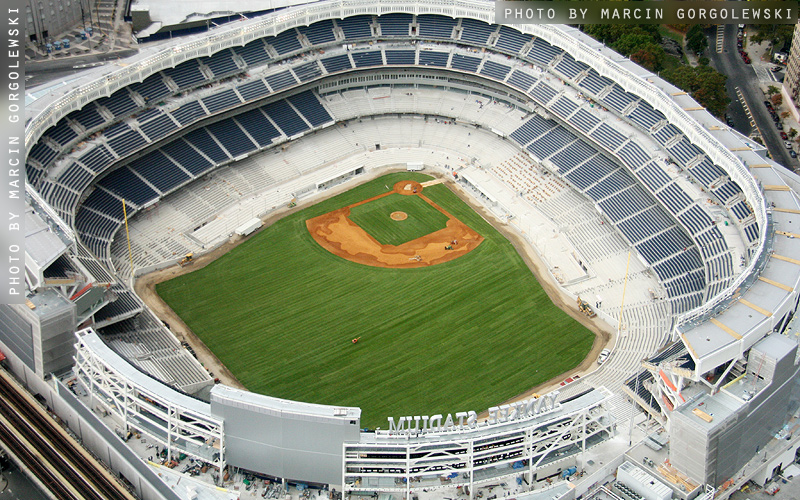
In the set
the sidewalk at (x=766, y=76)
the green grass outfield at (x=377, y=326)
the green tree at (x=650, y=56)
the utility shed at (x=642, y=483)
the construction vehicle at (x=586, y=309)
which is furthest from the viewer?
the green tree at (x=650, y=56)

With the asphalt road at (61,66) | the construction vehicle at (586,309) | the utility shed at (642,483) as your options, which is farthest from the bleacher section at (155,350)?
the asphalt road at (61,66)

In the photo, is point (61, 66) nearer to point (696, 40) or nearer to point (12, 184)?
point (12, 184)

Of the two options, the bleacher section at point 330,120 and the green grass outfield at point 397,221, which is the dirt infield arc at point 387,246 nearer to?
the green grass outfield at point 397,221

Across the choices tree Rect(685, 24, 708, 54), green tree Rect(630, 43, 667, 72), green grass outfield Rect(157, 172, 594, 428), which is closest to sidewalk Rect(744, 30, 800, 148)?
tree Rect(685, 24, 708, 54)

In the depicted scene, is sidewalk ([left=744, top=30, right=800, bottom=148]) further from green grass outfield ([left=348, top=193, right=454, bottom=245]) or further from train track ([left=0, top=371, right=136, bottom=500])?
train track ([left=0, top=371, right=136, bottom=500])

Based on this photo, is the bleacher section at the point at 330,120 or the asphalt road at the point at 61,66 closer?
the bleacher section at the point at 330,120

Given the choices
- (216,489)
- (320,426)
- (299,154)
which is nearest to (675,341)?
(320,426)

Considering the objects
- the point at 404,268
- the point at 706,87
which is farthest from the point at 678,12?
the point at 404,268
